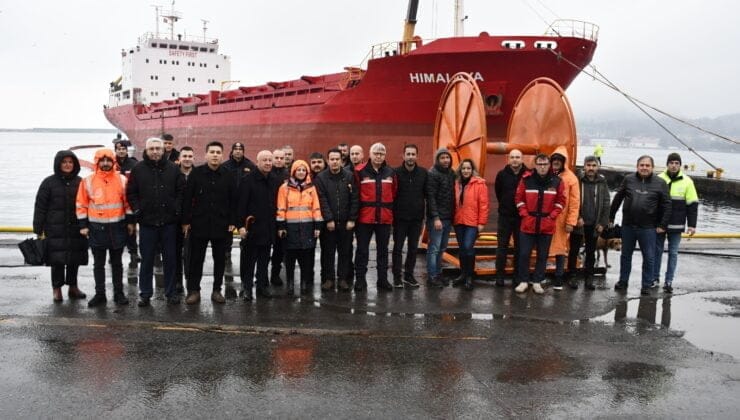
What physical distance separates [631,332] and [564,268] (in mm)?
2080

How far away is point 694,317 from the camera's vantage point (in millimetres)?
5746

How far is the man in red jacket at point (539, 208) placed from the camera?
6449 mm

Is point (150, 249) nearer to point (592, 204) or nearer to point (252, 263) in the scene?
point (252, 263)

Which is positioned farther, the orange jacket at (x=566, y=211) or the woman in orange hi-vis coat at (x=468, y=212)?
the woman in orange hi-vis coat at (x=468, y=212)

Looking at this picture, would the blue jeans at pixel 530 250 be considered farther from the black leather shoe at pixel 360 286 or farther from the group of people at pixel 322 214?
the black leather shoe at pixel 360 286

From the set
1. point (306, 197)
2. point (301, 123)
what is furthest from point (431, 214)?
point (301, 123)

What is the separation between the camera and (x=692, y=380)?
13.3ft

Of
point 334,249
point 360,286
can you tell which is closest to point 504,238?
point 360,286

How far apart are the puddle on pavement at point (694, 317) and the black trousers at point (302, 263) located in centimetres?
315

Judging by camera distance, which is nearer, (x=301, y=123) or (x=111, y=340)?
(x=111, y=340)

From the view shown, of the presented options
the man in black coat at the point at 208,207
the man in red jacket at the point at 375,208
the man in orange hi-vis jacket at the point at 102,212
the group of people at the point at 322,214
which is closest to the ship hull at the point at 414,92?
the group of people at the point at 322,214

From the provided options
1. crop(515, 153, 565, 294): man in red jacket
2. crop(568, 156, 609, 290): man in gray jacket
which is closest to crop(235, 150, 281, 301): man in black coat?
crop(515, 153, 565, 294): man in red jacket

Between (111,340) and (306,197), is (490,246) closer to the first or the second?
(306,197)

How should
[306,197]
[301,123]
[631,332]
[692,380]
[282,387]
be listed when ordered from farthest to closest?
[301,123] < [306,197] < [631,332] < [692,380] < [282,387]
